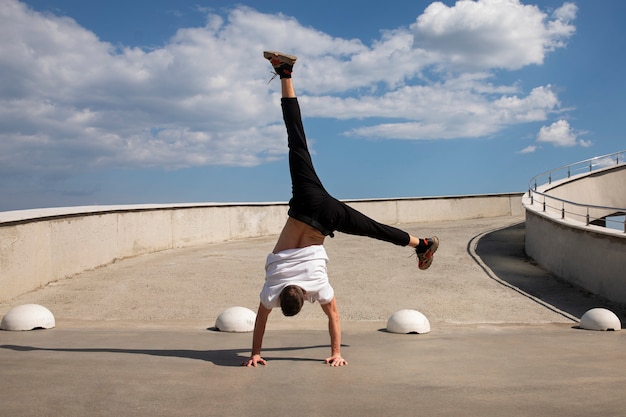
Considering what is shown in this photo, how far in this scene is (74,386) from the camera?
186 inches

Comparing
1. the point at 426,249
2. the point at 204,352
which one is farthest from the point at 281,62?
the point at 204,352

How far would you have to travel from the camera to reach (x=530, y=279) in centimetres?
1468

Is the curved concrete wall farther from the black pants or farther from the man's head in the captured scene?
the man's head

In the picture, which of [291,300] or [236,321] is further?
[236,321]

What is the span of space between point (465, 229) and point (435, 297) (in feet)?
41.5

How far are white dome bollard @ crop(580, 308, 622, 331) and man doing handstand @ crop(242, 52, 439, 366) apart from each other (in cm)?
445

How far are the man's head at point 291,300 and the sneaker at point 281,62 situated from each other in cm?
210

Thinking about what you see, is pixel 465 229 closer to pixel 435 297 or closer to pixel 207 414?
pixel 435 297

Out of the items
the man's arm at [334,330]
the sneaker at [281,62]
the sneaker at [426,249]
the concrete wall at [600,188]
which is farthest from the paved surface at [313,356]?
the concrete wall at [600,188]

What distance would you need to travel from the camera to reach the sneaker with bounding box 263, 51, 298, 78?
5.66m

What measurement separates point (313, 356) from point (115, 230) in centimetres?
1136

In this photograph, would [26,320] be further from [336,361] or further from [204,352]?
[336,361]

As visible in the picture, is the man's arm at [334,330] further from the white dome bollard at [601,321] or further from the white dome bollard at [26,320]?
the white dome bollard at [601,321]

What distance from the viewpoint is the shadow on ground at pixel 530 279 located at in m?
11.8
